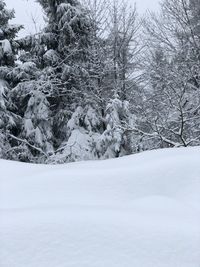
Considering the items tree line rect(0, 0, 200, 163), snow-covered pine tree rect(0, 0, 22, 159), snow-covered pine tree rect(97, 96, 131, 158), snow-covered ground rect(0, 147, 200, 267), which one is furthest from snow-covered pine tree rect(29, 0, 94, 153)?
snow-covered ground rect(0, 147, 200, 267)

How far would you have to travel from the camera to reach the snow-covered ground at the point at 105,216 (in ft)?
6.89

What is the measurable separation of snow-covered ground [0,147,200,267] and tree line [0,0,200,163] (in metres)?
9.74

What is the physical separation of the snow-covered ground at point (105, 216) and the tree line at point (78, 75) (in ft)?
32.0

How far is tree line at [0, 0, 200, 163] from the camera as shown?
568 inches

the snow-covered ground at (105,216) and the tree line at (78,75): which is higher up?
the tree line at (78,75)

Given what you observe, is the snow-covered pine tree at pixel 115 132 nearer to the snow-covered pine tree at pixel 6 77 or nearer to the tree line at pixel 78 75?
the tree line at pixel 78 75

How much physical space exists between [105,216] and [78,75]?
1324cm

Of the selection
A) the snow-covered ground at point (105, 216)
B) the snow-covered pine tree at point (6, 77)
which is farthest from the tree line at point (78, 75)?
the snow-covered ground at point (105, 216)

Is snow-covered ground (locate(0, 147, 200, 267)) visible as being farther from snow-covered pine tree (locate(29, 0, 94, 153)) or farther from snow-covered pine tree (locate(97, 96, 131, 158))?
snow-covered pine tree (locate(29, 0, 94, 153))

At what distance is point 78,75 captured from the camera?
50.3ft

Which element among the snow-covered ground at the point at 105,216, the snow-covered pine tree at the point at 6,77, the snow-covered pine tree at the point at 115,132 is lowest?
the snow-covered ground at the point at 105,216

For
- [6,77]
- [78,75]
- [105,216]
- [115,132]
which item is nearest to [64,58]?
[78,75]

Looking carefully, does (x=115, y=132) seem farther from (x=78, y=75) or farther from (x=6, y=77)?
(x=6, y=77)

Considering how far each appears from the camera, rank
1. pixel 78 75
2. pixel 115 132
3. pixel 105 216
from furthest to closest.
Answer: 1. pixel 78 75
2. pixel 115 132
3. pixel 105 216
